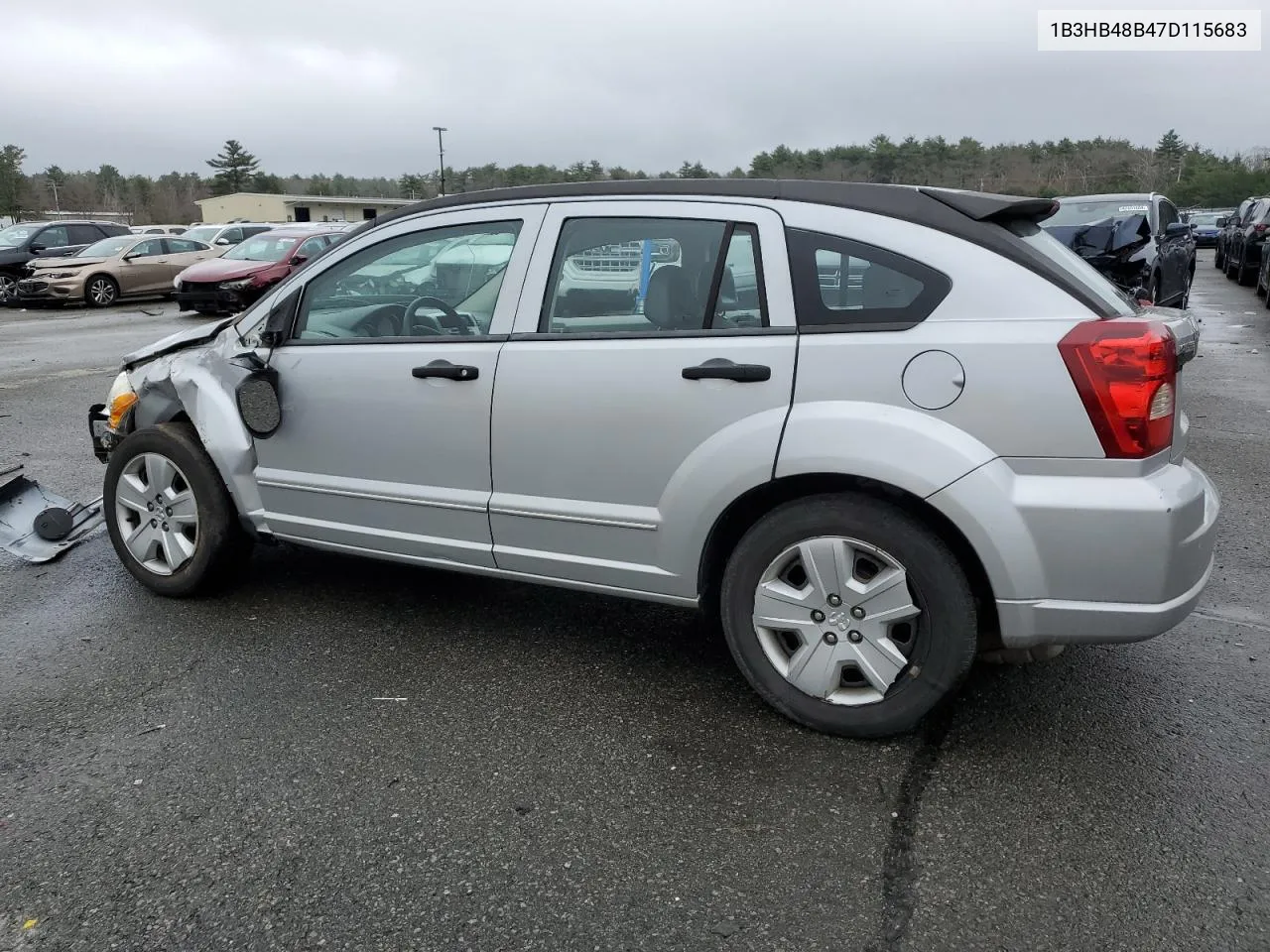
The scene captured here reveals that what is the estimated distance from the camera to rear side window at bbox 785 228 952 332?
9.40ft

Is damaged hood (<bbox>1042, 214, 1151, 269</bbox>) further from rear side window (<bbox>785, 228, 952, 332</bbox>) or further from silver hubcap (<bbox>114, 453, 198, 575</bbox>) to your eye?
silver hubcap (<bbox>114, 453, 198, 575</bbox>)

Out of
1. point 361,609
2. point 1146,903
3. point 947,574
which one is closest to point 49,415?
point 361,609

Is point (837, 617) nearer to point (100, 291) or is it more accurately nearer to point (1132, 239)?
point (1132, 239)

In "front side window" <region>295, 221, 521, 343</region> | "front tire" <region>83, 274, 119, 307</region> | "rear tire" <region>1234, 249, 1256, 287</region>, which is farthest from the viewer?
"rear tire" <region>1234, 249, 1256, 287</region>

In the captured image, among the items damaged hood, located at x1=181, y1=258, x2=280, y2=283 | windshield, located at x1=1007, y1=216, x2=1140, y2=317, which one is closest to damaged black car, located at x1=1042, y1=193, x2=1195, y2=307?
windshield, located at x1=1007, y1=216, x2=1140, y2=317

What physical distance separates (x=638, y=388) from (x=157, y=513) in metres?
2.39

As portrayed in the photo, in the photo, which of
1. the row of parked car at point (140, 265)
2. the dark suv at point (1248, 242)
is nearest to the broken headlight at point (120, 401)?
the row of parked car at point (140, 265)

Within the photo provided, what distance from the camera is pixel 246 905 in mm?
2377

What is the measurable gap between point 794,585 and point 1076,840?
106 centimetres

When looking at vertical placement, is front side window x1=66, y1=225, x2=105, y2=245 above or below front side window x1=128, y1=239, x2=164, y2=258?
above

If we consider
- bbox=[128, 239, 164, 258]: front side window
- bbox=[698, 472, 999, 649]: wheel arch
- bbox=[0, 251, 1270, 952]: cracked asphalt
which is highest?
bbox=[128, 239, 164, 258]: front side window

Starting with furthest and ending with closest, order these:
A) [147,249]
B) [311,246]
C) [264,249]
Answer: [147,249] → [264,249] → [311,246]

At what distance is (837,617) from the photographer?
3008mm

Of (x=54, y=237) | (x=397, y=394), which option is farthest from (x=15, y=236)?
(x=397, y=394)
